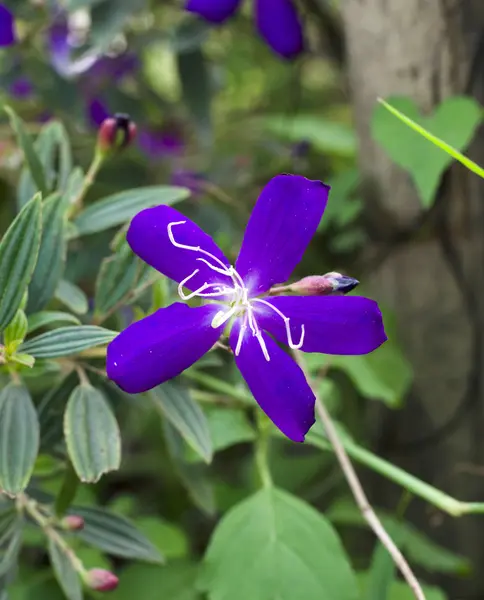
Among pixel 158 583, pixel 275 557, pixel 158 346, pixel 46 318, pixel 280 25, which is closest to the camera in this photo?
pixel 158 346

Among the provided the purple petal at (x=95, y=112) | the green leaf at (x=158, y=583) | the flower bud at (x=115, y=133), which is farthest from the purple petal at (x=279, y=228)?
the purple petal at (x=95, y=112)

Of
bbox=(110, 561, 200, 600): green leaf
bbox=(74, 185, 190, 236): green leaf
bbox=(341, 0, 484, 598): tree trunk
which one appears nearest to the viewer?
bbox=(74, 185, 190, 236): green leaf

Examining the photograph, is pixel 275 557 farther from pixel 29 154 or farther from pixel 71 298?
pixel 29 154

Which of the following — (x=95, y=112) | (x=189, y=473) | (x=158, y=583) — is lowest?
(x=158, y=583)

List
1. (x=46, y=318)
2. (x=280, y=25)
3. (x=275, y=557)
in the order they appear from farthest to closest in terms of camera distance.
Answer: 1. (x=280, y=25)
2. (x=275, y=557)
3. (x=46, y=318)

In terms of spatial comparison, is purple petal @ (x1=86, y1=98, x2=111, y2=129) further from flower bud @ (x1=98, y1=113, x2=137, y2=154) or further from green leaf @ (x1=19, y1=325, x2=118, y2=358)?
green leaf @ (x1=19, y1=325, x2=118, y2=358)

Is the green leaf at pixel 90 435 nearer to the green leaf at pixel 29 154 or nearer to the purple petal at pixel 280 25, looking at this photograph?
the green leaf at pixel 29 154

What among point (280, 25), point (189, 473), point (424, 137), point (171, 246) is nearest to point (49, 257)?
point (171, 246)

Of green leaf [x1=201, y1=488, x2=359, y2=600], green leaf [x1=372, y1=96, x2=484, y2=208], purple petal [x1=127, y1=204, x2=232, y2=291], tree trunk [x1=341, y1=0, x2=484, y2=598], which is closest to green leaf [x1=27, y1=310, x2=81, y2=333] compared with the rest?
purple petal [x1=127, y1=204, x2=232, y2=291]
